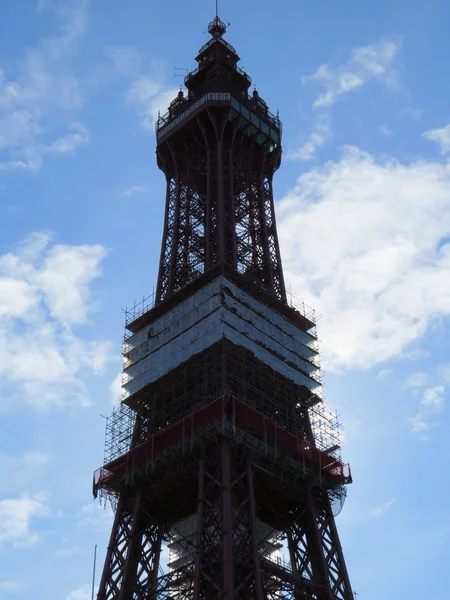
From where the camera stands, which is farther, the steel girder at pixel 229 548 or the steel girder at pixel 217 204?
the steel girder at pixel 217 204

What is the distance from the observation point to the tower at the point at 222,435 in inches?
2621

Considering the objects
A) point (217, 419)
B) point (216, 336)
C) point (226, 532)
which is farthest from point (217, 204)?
point (226, 532)

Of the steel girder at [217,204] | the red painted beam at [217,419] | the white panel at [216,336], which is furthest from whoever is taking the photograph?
the steel girder at [217,204]

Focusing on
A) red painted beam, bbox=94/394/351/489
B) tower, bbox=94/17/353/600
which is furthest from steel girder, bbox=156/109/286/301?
red painted beam, bbox=94/394/351/489

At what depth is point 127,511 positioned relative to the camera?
7362 centimetres

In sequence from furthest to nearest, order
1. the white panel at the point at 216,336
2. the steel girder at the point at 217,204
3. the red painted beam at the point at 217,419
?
1. the steel girder at the point at 217,204
2. the white panel at the point at 216,336
3. the red painted beam at the point at 217,419

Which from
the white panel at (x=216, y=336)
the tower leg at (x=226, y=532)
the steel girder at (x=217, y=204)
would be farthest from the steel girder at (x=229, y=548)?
the steel girder at (x=217, y=204)

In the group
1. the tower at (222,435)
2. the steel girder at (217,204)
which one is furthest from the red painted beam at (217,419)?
the steel girder at (217,204)

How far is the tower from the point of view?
66562mm

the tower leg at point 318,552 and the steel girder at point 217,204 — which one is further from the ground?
the steel girder at point 217,204

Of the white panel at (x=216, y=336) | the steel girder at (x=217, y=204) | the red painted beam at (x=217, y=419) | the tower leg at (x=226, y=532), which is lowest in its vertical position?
the tower leg at (x=226, y=532)

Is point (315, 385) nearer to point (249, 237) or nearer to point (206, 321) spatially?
point (206, 321)

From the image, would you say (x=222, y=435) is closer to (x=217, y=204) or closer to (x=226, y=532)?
(x=226, y=532)

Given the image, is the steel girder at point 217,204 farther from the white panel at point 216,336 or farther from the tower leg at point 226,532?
the tower leg at point 226,532
